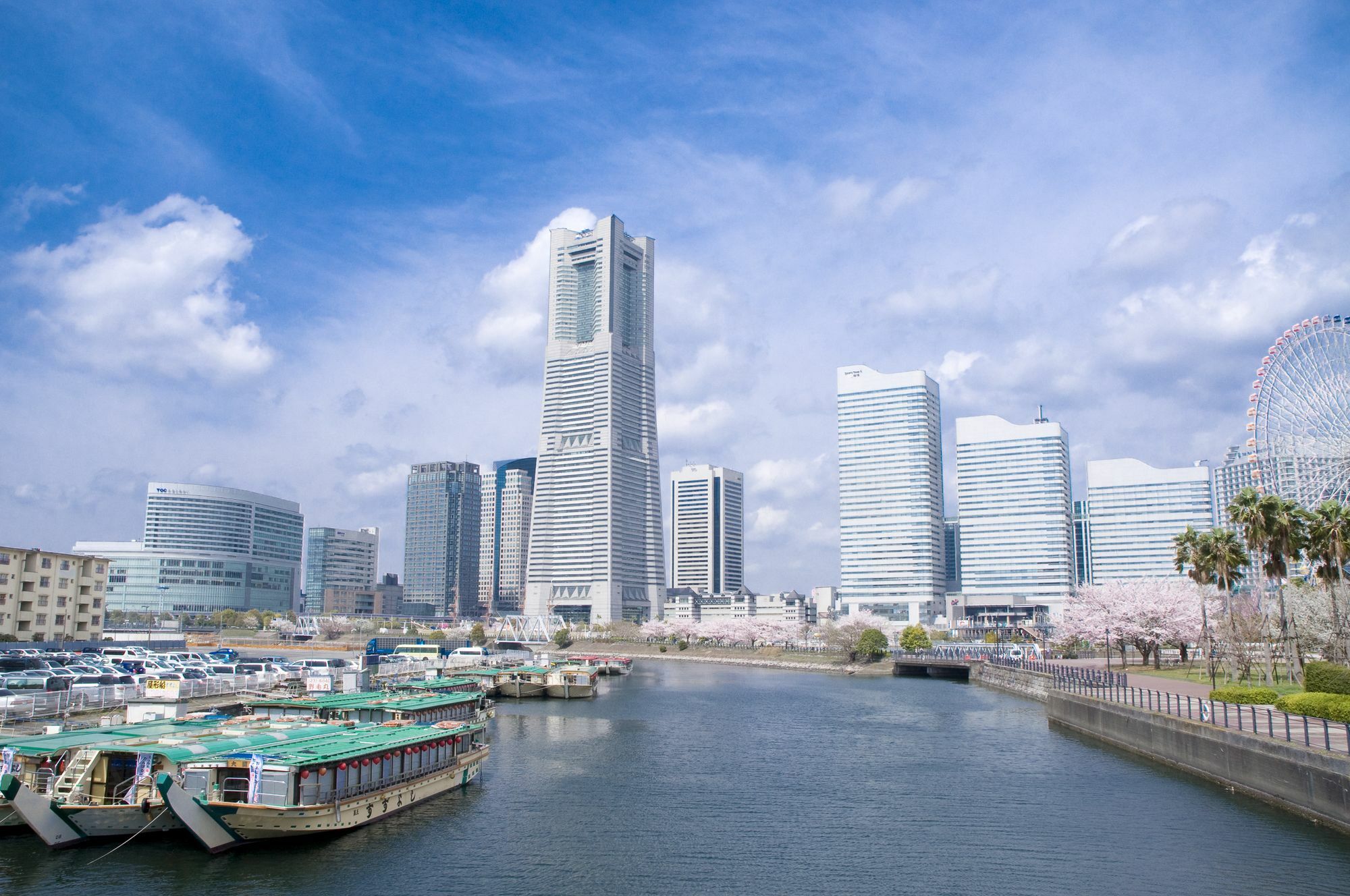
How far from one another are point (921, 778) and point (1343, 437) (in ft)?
221

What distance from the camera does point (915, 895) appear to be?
115 ft

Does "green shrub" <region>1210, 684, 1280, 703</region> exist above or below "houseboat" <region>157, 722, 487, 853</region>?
above

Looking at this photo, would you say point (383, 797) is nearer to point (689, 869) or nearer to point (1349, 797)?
point (689, 869)

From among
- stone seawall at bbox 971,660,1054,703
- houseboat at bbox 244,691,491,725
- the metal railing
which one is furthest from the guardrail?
stone seawall at bbox 971,660,1054,703

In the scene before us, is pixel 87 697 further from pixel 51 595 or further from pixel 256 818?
pixel 51 595

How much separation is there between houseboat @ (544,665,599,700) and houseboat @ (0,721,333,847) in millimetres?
77601

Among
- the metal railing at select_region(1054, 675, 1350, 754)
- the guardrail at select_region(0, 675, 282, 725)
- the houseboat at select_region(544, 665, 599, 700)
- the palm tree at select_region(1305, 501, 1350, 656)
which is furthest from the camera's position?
the houseboat at select_region(544, 665, 599, 700)

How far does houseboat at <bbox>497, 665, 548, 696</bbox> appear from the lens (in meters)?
116

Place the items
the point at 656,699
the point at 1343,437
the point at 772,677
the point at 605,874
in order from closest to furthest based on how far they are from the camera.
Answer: the point at 605,874 → the point at 1343,437 → the point at 656,699 → the point at 772,677

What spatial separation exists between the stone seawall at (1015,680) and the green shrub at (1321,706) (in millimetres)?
39030

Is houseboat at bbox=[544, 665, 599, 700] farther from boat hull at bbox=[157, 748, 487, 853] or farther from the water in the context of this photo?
boat hull at bbox=[157, 748, 487, 853]

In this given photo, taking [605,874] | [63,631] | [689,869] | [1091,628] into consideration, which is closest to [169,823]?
[605,874]

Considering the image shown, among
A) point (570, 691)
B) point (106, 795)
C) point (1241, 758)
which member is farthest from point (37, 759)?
point (570, 691)

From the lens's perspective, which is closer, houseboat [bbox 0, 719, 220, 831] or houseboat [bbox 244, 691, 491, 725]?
houseboat [bbox 0, 719, 220, 831]
